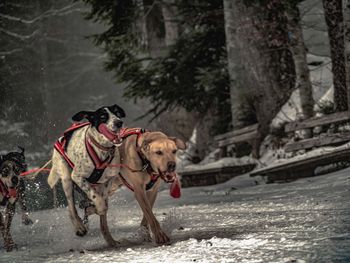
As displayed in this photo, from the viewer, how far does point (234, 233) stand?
4426mm

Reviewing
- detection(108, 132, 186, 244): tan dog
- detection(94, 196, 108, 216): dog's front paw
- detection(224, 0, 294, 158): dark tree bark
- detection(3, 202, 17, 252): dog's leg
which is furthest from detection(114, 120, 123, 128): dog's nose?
detection(224, 0, 294, 158): dark tree bark

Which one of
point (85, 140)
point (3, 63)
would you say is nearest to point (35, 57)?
point (3, 63)

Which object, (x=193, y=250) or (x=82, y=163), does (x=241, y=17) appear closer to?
(x=82, y=163)

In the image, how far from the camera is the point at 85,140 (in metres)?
4.82

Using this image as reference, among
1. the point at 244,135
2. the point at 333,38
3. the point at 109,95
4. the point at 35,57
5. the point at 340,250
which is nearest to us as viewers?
the point at 340,250

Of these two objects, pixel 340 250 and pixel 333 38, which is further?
pixel 333 38

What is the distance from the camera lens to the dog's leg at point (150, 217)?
4270mm

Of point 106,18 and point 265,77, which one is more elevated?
point 106,18

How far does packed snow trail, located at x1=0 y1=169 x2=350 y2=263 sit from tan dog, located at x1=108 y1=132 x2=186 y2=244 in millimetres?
266

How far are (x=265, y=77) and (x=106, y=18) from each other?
469 centimetres

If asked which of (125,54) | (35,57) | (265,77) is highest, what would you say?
(35,57)

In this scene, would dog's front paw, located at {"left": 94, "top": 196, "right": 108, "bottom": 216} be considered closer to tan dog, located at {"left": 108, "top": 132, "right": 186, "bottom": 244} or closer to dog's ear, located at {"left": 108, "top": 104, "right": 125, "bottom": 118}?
tan dog, located at {"left": 108, "top": 132, "right": 186, "bottom": 244}

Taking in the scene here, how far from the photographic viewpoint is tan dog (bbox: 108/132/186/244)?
4.33 metres

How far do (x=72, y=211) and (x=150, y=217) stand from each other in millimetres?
1073
